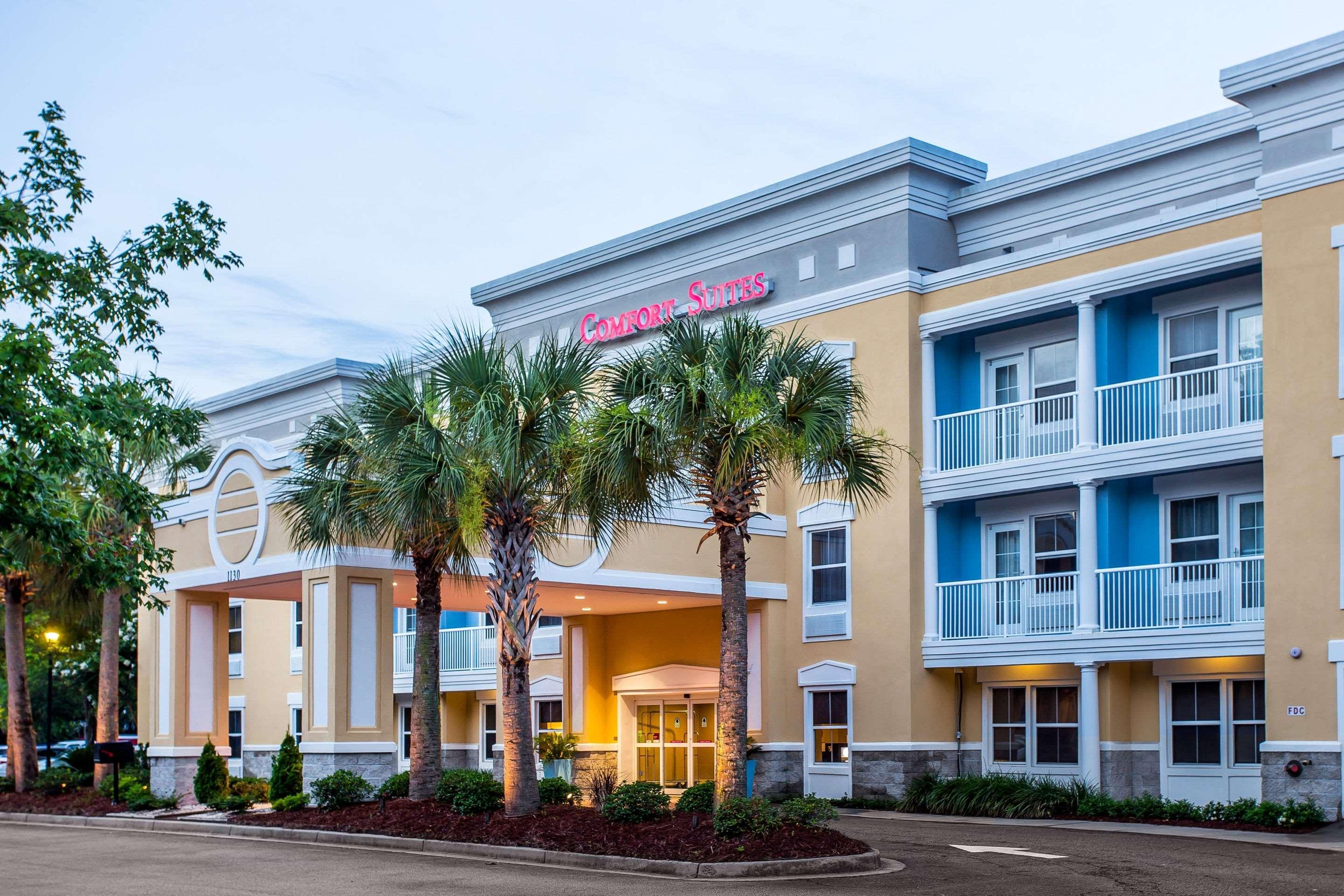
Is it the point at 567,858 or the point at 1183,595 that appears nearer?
the point at 567,858

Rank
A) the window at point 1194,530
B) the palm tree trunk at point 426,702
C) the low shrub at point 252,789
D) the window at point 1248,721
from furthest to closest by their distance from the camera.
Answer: the low shrub at point 252,789 → the window at point 1194,530 → the window at point 1248,721 → the palm tree trunk at point 426,702

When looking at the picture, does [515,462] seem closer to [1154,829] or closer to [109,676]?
[1154,829]

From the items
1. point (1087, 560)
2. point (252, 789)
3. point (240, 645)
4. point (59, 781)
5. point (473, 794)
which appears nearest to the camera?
point (473, 794)

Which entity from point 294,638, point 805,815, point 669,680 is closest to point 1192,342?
point 805,815

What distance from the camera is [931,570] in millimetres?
28469

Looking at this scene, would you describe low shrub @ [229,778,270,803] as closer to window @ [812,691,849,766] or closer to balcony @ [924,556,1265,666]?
window @ [812,691,849,766]

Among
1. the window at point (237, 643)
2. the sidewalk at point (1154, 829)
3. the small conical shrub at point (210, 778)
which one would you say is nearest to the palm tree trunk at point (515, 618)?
the sidewalk at point (1154, 829)

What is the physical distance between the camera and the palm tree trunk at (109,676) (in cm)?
2920

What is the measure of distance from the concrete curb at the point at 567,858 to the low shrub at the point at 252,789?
7.74 feet

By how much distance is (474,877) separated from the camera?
630 inches

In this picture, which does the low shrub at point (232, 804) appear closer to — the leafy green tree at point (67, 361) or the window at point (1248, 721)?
the leafy green tree at point (67, 361)

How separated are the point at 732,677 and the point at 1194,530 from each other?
38.2ft

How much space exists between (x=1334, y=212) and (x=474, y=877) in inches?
631

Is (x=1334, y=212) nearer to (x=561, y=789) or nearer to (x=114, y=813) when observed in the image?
(x=561, y=789)
